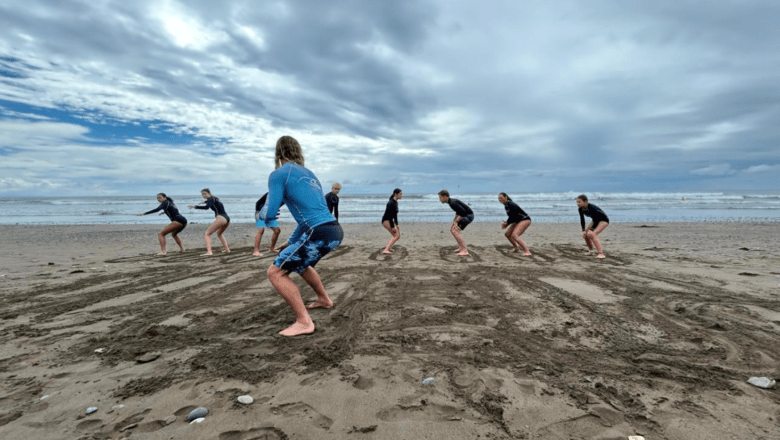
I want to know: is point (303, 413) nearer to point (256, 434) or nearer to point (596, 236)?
point (256, 434)

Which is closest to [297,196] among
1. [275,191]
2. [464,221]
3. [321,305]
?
[275,191]

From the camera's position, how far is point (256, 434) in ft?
7.36

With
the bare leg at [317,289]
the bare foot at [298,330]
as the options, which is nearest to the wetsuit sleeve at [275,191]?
the bare leg at [317,289]

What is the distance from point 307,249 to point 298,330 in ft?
2.93

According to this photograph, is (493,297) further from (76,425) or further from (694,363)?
(76,425)

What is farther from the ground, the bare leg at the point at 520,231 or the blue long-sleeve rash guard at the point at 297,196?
the blue long-sleeve rash guard at the point at 297,196

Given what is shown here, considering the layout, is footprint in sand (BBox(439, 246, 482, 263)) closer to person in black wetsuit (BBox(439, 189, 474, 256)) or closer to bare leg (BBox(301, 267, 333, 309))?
person in black wetsuit (BBox(439, 189, 474, 256))

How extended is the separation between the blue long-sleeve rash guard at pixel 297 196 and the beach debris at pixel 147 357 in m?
1.66

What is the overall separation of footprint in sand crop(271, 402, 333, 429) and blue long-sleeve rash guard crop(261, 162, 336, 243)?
1.73 metres

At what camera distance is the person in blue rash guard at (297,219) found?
3723mm

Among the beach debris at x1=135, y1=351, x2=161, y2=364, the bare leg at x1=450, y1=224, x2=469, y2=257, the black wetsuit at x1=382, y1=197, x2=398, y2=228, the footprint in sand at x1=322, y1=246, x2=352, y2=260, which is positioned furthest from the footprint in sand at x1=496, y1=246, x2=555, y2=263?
the beach debris at x1=135, y1=351, x2=161, y2=364

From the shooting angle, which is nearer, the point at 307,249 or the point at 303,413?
the point at 303,413

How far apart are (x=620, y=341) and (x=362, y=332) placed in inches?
107

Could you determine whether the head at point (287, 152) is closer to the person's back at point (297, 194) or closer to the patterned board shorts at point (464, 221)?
the person's back at point (297, 194)
